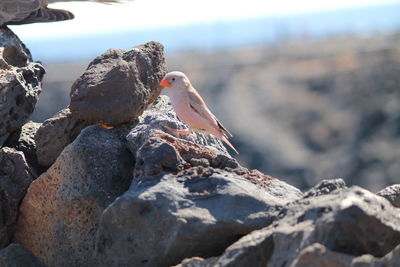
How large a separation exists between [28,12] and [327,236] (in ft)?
15.2

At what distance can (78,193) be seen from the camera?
622 cm

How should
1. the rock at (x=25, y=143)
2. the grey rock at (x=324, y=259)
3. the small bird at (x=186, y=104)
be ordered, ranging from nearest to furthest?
the grey rock at (x=324, y=259) → the small bird at (x=186, y=104) → the rock at (x=25, y=143)

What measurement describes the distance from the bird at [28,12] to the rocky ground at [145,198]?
0.31 metres

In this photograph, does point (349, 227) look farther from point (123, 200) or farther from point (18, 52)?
point (18, 52)

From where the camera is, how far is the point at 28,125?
7.50 meters

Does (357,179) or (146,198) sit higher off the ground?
(146,198)

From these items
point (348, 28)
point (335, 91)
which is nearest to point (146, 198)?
point (335, 91)

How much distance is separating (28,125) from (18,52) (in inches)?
25.2

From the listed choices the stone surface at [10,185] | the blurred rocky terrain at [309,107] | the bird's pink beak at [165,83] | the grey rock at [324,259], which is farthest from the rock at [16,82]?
the blurred rocky terrain at [309,107]

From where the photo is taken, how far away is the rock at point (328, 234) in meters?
4.48

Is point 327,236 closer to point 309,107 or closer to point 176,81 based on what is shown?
point 176,81

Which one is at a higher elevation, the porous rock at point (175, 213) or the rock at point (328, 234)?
the rock at point (328, 234)

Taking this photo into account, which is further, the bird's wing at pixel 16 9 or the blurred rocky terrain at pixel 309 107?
the blurred rocky terrain at pixel 309 107

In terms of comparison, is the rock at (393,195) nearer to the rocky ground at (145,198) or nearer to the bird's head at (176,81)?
the rocky ground at (145,198)
